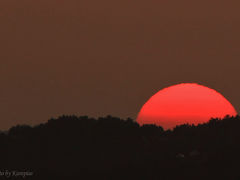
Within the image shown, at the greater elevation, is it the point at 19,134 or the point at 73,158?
the point at 19,134

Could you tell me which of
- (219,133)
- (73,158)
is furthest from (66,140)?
(219,133)

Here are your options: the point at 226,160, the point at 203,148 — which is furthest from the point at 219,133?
the point at 226,160

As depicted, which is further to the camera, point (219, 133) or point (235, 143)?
point (219, 133)

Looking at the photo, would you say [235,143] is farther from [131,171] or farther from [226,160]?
[131,171]

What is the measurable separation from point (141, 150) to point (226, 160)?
11.5m

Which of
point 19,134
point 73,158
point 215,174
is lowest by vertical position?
point 215,174

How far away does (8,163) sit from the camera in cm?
7544

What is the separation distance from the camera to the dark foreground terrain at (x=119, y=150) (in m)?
68.6

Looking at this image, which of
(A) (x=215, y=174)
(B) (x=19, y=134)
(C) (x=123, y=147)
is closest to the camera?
(A) (x=215, y=174)

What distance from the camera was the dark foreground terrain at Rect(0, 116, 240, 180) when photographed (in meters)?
68.6

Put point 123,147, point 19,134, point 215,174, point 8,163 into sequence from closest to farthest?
point 215,174 < point 8,163 < point 123,147 < point 19,134

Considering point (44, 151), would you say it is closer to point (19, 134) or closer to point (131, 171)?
point (19, 134)

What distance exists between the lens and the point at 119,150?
8225 cm

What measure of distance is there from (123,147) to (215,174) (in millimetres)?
17703
